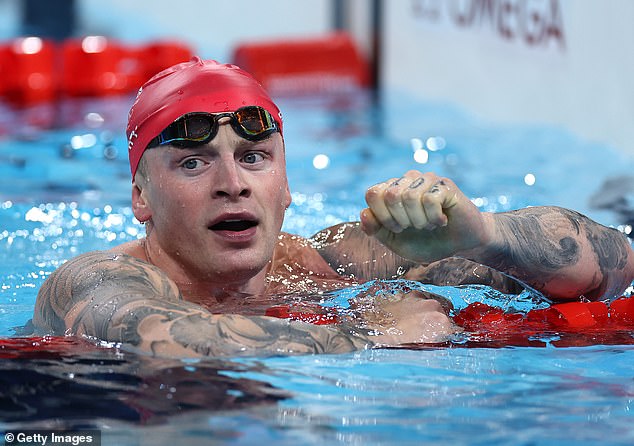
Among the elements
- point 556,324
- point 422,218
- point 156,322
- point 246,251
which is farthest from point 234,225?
point 556,324

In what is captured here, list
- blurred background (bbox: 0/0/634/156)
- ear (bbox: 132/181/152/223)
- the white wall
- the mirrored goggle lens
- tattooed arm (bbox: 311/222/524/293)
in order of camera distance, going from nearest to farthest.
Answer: the mirrored goggle lens, ear (bbox: 132/181/152/223), tattooed arm (bbox: 311/222/524/293), the white wall, blurred background (bbox: 0/0/634/156)

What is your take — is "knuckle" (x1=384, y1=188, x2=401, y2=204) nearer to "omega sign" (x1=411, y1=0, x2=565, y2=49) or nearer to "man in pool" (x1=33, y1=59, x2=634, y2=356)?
"man in pool" (x1=33, y1=59, x2=634, y2=356)

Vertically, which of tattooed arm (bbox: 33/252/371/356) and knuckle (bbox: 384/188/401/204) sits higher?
knuckle (bbox: 384/188/401/204)

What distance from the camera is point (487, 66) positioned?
7.54 metres

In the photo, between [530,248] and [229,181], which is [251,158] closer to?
[229,181]

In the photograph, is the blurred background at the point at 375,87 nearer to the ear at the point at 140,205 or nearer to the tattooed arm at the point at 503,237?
the tattooed arm at the point at 503,237

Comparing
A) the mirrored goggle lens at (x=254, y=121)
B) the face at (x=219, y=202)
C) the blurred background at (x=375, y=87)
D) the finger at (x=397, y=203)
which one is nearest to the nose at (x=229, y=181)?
the face at (x=219, y=202)

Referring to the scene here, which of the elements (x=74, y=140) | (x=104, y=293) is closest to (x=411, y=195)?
(x=104, y=293)

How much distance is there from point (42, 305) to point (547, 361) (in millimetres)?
1314

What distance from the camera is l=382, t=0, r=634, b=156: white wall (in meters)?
5.74

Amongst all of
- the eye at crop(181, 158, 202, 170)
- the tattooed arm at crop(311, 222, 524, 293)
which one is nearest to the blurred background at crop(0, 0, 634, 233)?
the tattooed arm at crop(311, 222, 524, 293)

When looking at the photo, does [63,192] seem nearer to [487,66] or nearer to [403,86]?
[487,66]

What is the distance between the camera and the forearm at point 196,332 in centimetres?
238

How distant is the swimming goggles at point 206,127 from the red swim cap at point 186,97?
2 centimetres
